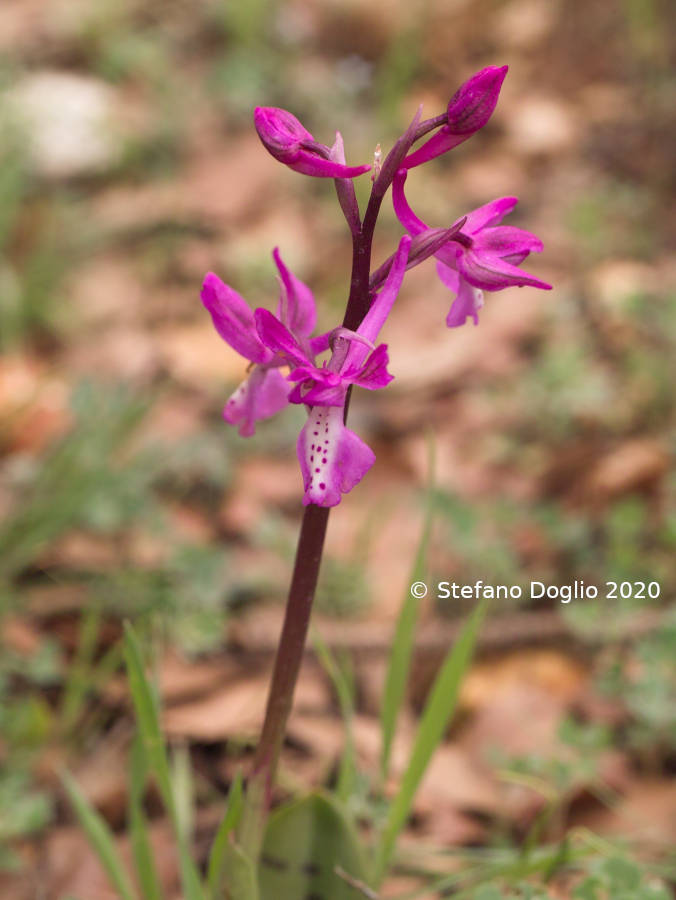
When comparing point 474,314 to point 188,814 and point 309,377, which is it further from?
point 188,814

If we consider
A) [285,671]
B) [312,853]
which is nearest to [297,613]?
[285,671]

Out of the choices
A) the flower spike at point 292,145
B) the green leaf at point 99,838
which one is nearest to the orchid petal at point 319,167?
the flower spike at point 292,145

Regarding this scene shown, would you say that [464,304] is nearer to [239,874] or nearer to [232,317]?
[232,317]

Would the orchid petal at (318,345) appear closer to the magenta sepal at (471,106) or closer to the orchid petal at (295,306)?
the orchid petal at (295,306)

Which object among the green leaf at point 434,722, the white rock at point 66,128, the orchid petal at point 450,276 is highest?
the white rock at point 66,128

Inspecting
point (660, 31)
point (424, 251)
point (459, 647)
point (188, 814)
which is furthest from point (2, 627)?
point (660, 31)

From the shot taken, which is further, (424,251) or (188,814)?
(188,814)
